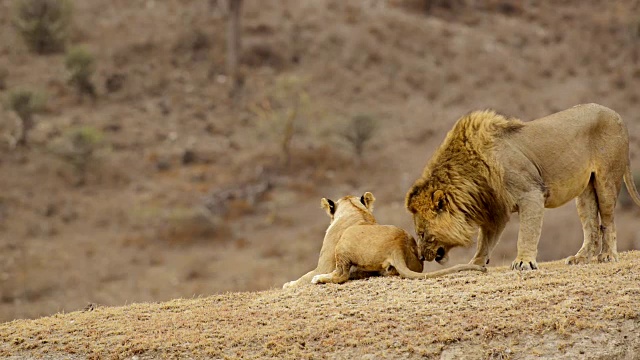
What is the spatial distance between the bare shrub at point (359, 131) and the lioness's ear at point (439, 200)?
26992 mm

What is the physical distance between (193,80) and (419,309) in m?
35.4

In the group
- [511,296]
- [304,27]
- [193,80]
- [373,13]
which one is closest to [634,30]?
[373,13]

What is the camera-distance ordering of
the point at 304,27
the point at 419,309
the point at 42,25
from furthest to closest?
the point at 304,27, the point at 42,25, the point at 419,309

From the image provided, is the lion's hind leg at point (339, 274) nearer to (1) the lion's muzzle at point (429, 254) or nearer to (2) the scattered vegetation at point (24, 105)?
(1) the lion's muzzle at point (429, 254)

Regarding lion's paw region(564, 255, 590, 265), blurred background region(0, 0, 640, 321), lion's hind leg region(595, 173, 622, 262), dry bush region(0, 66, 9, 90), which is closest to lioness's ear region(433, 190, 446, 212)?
lion's paw region(564, 255, 590, 265)

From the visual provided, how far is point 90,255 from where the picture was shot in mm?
28875

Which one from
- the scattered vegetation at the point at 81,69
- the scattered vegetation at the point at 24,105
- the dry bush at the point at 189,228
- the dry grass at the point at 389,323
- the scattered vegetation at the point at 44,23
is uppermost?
the scattered vegetation at the point at 44,23

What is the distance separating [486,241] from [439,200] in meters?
0.94

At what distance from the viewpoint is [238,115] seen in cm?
4012

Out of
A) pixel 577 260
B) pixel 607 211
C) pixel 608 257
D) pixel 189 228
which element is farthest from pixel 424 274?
pixel 189 228

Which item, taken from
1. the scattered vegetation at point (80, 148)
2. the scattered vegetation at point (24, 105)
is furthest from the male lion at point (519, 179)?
the scattered vegetation at point (24, 105)

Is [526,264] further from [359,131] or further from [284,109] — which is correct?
[284,109]

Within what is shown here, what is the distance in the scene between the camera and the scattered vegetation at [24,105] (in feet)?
116

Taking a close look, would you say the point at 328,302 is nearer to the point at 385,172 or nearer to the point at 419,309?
the point at 419,309
